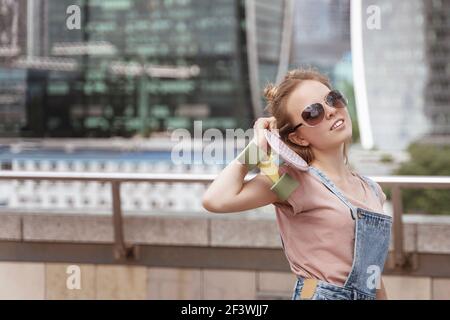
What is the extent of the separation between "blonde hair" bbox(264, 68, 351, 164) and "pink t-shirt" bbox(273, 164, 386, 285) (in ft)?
0.26

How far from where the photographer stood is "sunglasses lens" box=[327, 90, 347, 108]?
59.3 inches

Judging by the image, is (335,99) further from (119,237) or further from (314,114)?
(119,237)

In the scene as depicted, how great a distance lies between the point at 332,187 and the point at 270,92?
26 centimetres

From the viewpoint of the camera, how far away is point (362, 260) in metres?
1.45

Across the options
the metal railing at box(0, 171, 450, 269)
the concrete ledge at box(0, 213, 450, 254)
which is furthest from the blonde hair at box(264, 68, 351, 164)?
the concrete ledge at box(0, 213, 450, 254)

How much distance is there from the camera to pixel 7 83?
17.1 meters

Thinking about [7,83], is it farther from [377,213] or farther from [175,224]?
[377,213]

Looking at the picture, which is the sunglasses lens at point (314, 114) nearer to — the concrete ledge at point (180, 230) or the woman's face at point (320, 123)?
the woman's face at point (320, 123)

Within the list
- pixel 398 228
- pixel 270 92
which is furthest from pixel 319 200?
pixel 398 228

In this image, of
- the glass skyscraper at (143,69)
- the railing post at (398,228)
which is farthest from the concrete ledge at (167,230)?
the glass skyscraper at (143,69)

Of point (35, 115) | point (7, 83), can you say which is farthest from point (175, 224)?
point (35, 115)

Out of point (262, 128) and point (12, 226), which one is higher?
point (262, 128)

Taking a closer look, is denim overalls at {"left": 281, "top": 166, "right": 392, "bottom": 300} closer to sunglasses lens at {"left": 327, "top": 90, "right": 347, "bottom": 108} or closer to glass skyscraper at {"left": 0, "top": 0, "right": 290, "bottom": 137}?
sunglasses lens at {"left": 327, "top": 90, "right": 347, "bottom": 108}

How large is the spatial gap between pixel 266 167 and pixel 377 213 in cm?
25
